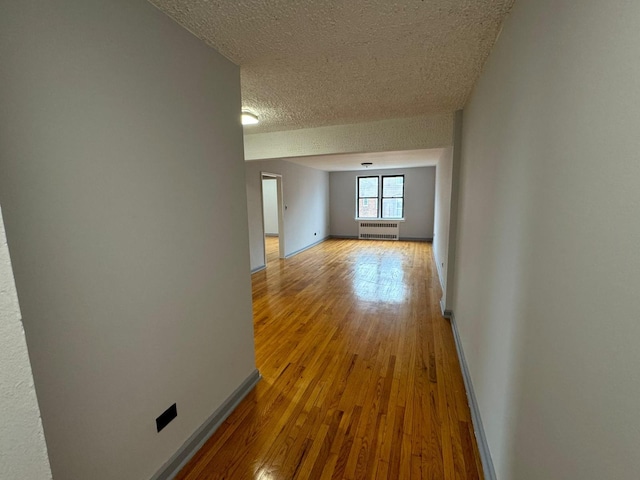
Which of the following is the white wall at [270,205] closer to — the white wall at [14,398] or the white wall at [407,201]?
the white wall at [407,201]

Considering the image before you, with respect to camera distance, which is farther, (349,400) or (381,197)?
(381,197)

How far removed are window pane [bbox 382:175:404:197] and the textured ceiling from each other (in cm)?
652

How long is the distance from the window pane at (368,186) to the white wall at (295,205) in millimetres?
1119

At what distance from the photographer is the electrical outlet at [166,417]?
4.64 ft

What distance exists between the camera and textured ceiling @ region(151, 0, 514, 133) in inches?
52.5

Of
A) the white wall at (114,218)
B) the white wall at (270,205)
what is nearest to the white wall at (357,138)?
the white wall at (114,218)

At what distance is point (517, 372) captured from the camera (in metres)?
1.12

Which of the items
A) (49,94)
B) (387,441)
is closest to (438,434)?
(387,441)

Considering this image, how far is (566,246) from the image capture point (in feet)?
2.59

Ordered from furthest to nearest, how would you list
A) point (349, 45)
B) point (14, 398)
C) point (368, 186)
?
point (368, 186) → point (349, 45) → point (14, 398)

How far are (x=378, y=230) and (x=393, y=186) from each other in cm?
147

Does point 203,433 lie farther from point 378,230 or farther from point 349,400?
point 378,230

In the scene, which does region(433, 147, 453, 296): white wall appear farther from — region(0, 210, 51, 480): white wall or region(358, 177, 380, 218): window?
region(358, 177, 380, 218): window

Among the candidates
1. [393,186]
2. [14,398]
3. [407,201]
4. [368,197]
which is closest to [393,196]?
[393,186]
